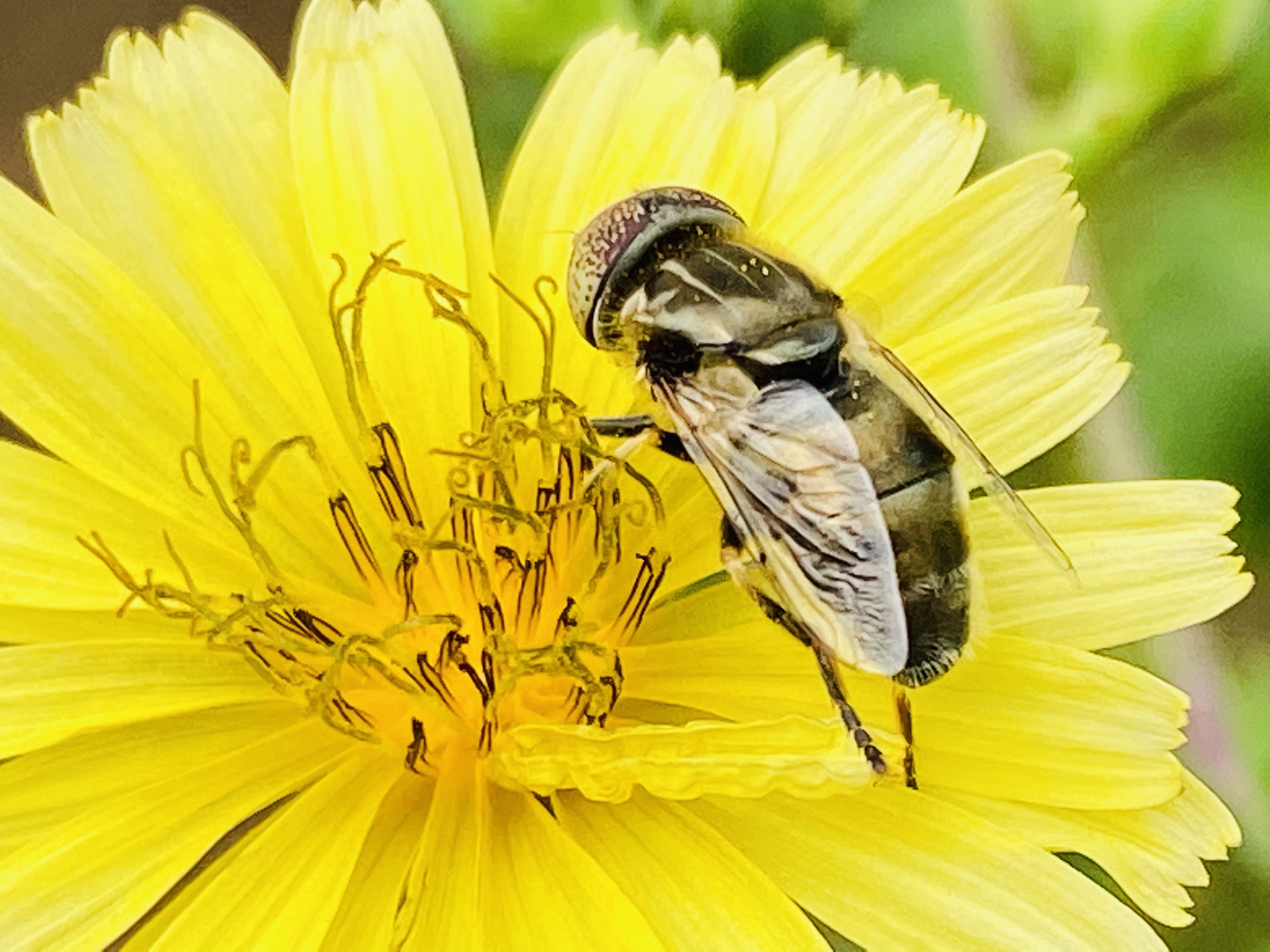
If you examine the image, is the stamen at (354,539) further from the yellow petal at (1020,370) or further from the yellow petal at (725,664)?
the yellow petal at (1020,370)

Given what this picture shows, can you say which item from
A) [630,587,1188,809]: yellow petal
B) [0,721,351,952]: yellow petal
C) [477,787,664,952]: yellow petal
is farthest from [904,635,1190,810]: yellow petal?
[0,721,351,952]: yellow petal

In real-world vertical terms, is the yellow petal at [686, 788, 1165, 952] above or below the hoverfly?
below

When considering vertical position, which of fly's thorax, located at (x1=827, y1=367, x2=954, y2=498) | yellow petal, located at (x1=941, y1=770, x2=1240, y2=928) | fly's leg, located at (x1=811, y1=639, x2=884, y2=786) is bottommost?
yellow petal, located at (x1=941, y1=770, x2=1240, y2=928)

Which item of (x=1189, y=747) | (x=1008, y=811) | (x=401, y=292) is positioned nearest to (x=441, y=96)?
(x=401, y=292)

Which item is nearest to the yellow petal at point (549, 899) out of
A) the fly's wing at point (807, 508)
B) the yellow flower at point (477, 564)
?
the yellow flower at point (477, 564)

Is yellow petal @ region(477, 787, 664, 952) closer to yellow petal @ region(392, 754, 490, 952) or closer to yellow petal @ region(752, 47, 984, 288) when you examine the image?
yellow petal @ region(392, 754, 490, 952)

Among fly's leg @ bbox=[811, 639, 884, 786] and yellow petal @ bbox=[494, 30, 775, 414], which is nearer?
fly's leg @ bbox=[811, 639, 884, 786]
